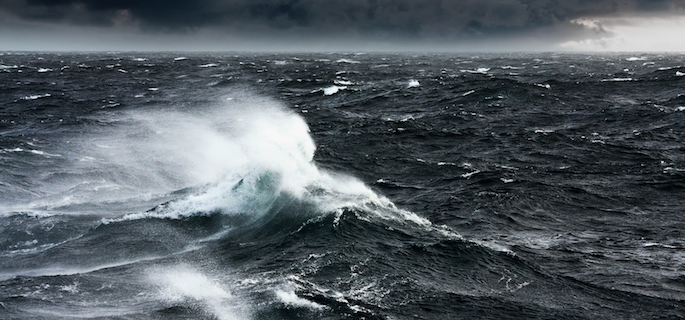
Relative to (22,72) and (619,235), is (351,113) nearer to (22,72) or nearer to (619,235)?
(619,235)

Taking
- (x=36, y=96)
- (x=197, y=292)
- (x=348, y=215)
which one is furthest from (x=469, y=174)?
(x=36, y=96)

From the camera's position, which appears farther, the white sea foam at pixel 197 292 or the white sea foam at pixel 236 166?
the white sea foam at pixel 236 166

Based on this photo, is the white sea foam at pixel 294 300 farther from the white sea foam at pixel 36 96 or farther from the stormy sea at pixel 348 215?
the white sea foam at pixel 36 96

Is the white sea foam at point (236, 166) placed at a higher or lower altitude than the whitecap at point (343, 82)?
lower

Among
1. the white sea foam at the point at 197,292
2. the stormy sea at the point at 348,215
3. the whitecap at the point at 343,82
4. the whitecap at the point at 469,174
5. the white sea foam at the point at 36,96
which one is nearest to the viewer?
the white sea foam at the point at 197,292

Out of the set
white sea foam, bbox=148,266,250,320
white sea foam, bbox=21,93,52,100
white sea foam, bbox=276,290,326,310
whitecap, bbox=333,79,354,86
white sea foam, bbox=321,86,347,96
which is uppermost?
whitecap, bbox=333,79,354,86

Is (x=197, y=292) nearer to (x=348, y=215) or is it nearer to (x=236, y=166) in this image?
(x=348, y=215)

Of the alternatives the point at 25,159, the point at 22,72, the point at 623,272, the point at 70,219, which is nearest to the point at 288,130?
the point at 25,159

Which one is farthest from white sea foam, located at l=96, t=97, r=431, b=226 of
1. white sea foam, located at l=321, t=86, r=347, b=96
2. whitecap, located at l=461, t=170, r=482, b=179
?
white sea foam, located at l=321, t=86, r=347, b=96

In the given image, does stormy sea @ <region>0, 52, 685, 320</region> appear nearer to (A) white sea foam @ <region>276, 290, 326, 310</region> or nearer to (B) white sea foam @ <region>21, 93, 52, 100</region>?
(A) white sea foam @ <region>276, 290, 326, 310</region>

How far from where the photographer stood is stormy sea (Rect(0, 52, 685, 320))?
19.9 meters

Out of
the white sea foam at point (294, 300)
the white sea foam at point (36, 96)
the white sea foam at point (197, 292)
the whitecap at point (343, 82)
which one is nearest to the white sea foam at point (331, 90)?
the whitecap at point (343, 82)

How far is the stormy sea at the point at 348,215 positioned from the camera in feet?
Result: 65.4

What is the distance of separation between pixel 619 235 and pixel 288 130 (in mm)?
29972
